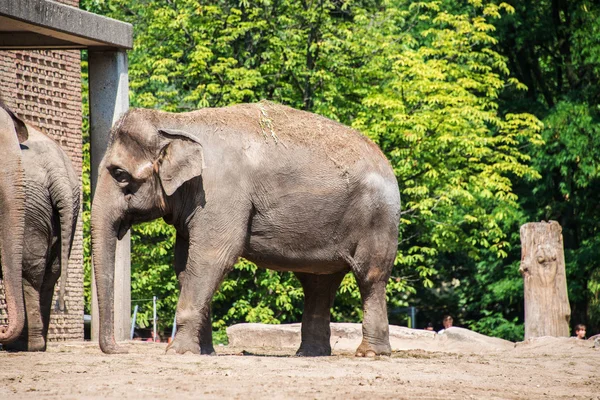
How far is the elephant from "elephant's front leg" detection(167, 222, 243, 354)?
1.12 meters

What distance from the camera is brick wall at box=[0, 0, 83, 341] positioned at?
52.5 ft

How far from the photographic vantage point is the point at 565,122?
3078cm

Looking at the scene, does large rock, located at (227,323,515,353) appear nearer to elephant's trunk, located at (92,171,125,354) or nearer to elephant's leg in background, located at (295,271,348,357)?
elephant's leg in background, located at (295,271,348,357)

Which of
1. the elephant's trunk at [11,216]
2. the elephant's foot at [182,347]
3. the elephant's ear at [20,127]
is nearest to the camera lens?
the elephant's trunk at [11,216]

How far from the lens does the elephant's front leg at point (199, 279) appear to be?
11359 millimetres

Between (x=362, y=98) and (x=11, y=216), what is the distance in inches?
752

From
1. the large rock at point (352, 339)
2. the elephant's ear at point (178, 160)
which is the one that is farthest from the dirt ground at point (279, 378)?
the large rock at point (352, 339)

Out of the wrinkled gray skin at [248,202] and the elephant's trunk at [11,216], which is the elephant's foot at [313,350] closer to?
the wrinkled gray skin at [248,202]

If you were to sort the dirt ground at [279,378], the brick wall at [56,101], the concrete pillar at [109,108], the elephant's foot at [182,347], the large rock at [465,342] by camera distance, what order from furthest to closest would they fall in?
the brick wall at [56,101], the large rock at [465,342], the concrete pillar at [109,108], the elephant's foot at [182,347], the dirt ground at [279,378]

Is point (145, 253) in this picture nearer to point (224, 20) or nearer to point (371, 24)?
point (224, 20)

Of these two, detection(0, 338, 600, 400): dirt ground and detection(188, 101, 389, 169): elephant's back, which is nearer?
detection(0, 338, 600, 400): dirt ground

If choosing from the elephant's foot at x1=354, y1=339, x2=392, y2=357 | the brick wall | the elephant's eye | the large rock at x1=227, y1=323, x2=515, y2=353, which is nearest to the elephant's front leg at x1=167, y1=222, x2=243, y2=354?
the elephant's eye

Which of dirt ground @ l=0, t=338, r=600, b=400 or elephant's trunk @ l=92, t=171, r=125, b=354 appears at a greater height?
elephant's trunk @ l=92, t=171, r=125, b=354

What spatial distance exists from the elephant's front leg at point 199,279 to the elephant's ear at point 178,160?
1.73 ft
